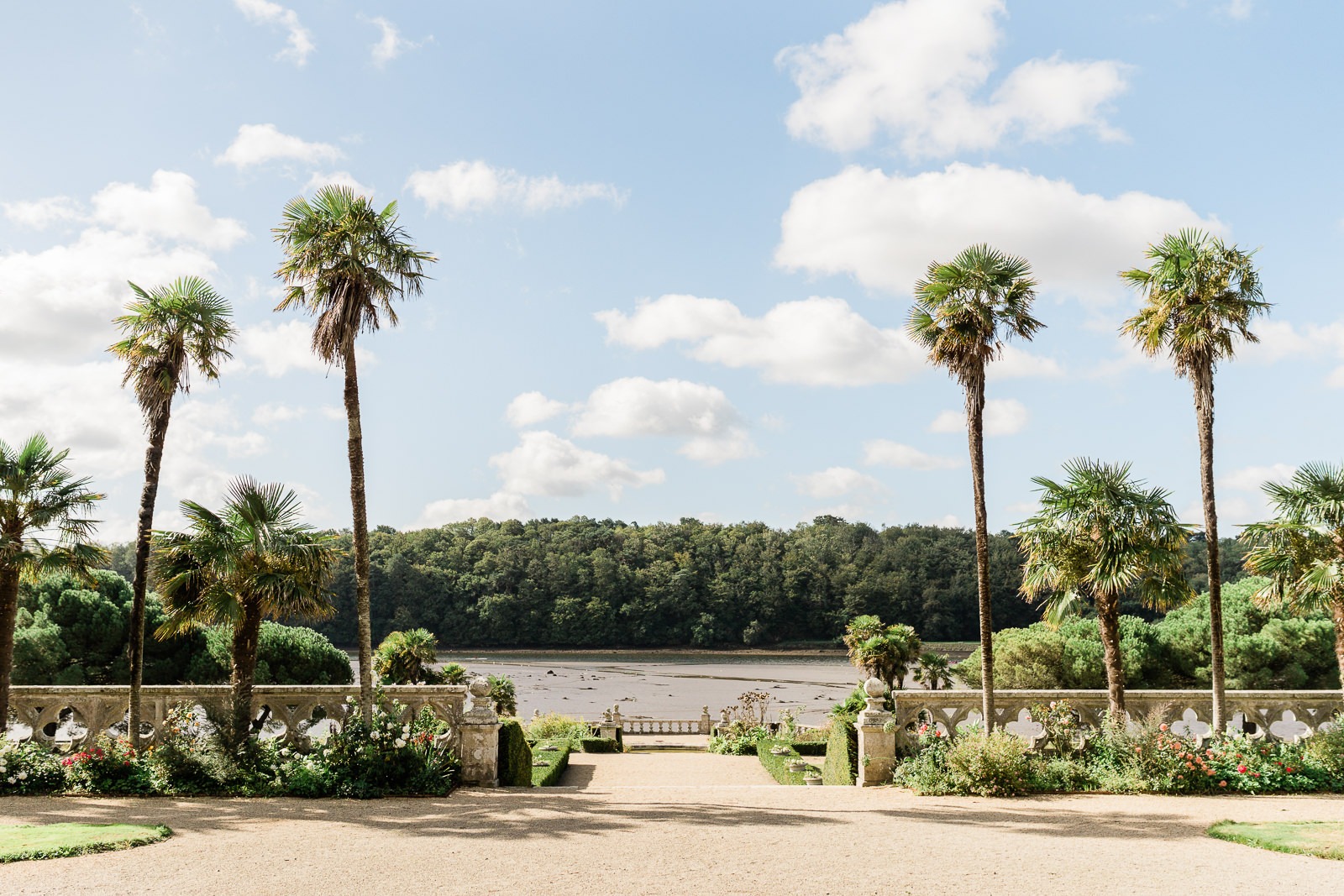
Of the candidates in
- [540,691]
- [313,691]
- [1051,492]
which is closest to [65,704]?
[313,691]

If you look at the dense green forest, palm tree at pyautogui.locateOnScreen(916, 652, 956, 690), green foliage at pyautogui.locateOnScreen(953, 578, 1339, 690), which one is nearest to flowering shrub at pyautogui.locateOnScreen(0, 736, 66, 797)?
palm tree at pyautogui.locateOnScreen(916, 652, 956, 690)

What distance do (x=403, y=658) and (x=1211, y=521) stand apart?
81.6 ft

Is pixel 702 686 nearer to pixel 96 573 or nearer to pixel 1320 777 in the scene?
pixel 96 573

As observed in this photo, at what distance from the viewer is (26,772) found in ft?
43.2

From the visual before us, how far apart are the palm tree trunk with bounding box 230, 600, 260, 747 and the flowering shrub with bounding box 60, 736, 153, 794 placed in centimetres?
130

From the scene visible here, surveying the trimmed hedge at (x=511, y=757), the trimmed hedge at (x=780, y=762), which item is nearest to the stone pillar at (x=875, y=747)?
the trimmed hedge at (x=511, y=757)

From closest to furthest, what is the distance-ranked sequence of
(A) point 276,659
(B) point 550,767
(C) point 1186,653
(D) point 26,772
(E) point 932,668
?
1. (D) point 26,772
2. (B) point 550,767
3. (A) point 276,659
4. (E) point 932,668
5. (C) point 1186,653

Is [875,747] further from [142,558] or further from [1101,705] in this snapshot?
[142,558]

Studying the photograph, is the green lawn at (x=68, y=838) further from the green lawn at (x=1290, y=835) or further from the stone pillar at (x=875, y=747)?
the green lawn at (x=1290, y=835)

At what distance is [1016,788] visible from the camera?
521 inches

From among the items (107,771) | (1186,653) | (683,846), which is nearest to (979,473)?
(683,846)

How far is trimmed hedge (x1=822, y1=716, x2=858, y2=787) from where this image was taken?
1738 centimetres

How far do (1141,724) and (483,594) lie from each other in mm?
107789

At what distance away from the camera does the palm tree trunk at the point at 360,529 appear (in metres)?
14.0
